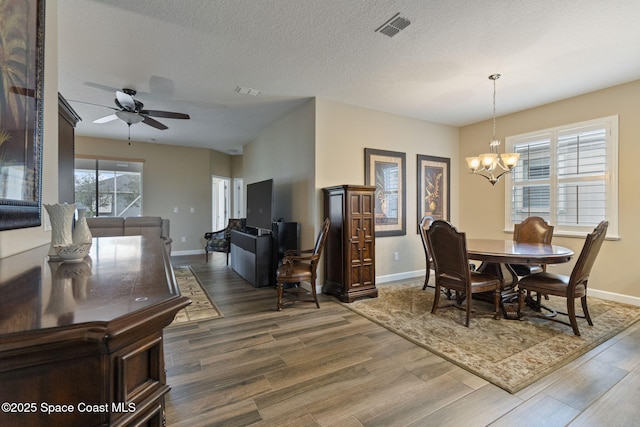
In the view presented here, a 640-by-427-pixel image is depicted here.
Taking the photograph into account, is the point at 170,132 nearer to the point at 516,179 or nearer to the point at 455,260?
the point at 455,260

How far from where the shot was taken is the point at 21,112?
1.18 m

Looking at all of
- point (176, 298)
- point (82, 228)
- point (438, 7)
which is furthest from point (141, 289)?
point (438, 7)

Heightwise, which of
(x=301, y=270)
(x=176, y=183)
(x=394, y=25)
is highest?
(x=394, y=25)

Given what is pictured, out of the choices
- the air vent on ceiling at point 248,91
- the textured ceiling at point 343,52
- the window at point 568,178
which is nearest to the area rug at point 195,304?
the textured ceiling at point 343,52

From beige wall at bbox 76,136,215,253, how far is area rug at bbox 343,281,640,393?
5.30m

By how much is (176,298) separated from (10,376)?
26cm

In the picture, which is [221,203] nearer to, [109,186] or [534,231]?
[109,186]

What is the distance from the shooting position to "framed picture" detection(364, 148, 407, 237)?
4457 mm

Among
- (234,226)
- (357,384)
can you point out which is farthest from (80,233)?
(234,226)

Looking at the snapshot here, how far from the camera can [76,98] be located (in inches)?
155

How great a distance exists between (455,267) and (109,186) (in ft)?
23.9

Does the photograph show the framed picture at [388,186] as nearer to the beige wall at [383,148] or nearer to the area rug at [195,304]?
the beige wall at [383,148]

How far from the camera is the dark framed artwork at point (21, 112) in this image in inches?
42.0

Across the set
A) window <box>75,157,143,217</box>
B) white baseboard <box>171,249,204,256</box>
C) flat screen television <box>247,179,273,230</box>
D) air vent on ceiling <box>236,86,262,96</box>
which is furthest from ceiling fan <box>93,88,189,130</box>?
white baseboard <box>171,249,204,256</box>
